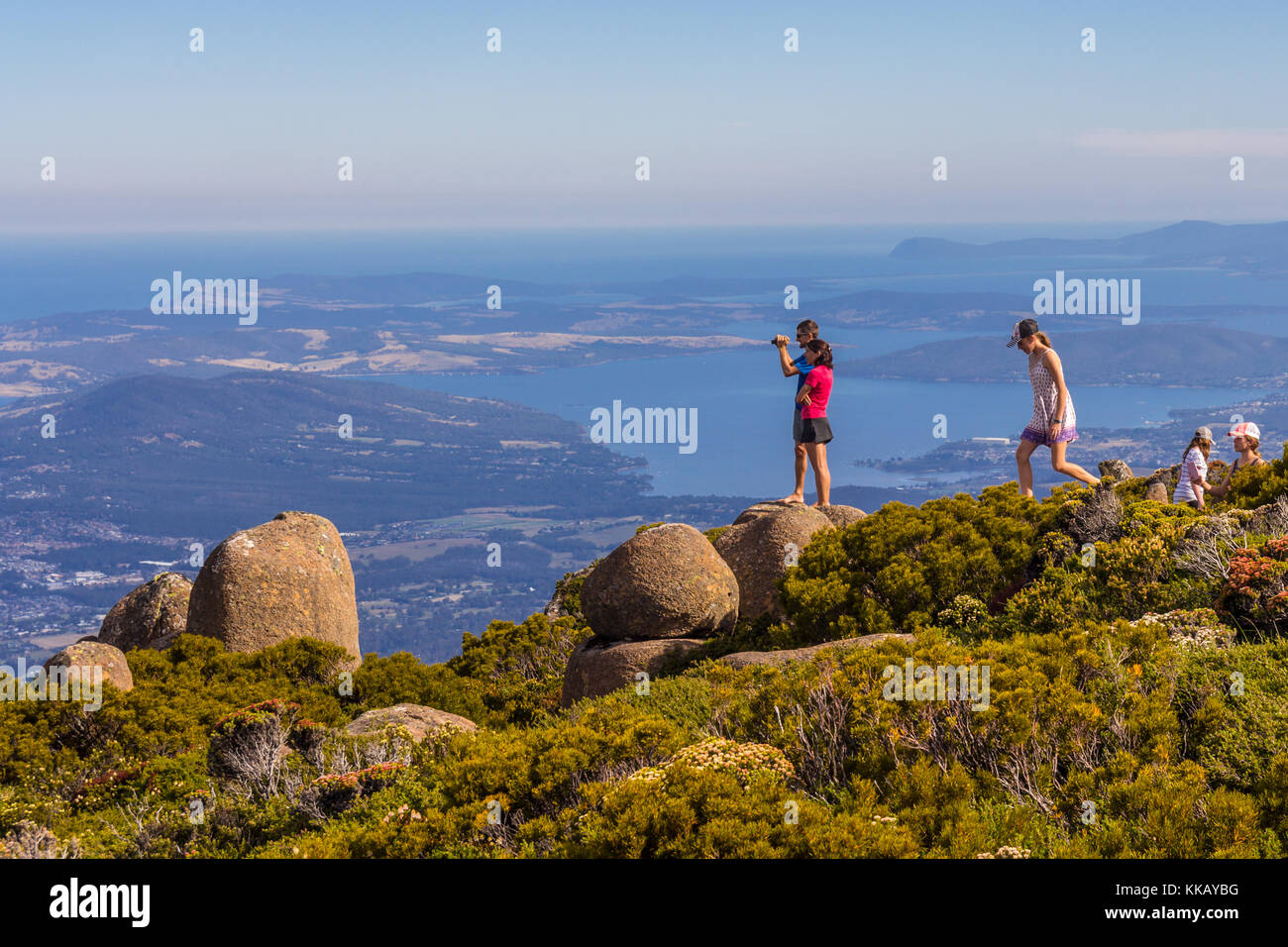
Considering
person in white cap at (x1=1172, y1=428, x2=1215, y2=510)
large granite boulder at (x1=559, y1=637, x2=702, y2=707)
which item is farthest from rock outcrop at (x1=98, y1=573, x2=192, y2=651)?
person in white cap at (x1=1172, y1=428, x2=1215, y2=510)

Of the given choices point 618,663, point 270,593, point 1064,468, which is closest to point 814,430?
point 1064,468

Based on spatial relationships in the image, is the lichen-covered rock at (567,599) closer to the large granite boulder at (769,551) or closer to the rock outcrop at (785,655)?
the large granite boulder at (769,551)

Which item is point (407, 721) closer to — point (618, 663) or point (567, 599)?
point (618, 663)

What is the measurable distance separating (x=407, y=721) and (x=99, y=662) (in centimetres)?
541

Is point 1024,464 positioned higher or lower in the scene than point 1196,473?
higher

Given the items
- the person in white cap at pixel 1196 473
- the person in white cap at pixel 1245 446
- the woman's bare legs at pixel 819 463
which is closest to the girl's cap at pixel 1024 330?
the woman's bare legs at pixel 819 463

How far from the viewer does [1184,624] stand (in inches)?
417

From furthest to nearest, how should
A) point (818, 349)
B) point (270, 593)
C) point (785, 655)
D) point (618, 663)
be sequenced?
point (270, 593)
point (818, 349)
point (618, 663)
point (785, 655)

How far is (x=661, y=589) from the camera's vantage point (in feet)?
45.5

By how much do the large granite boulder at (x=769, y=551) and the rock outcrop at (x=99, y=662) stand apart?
889 cm

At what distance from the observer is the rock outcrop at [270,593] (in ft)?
55.7
